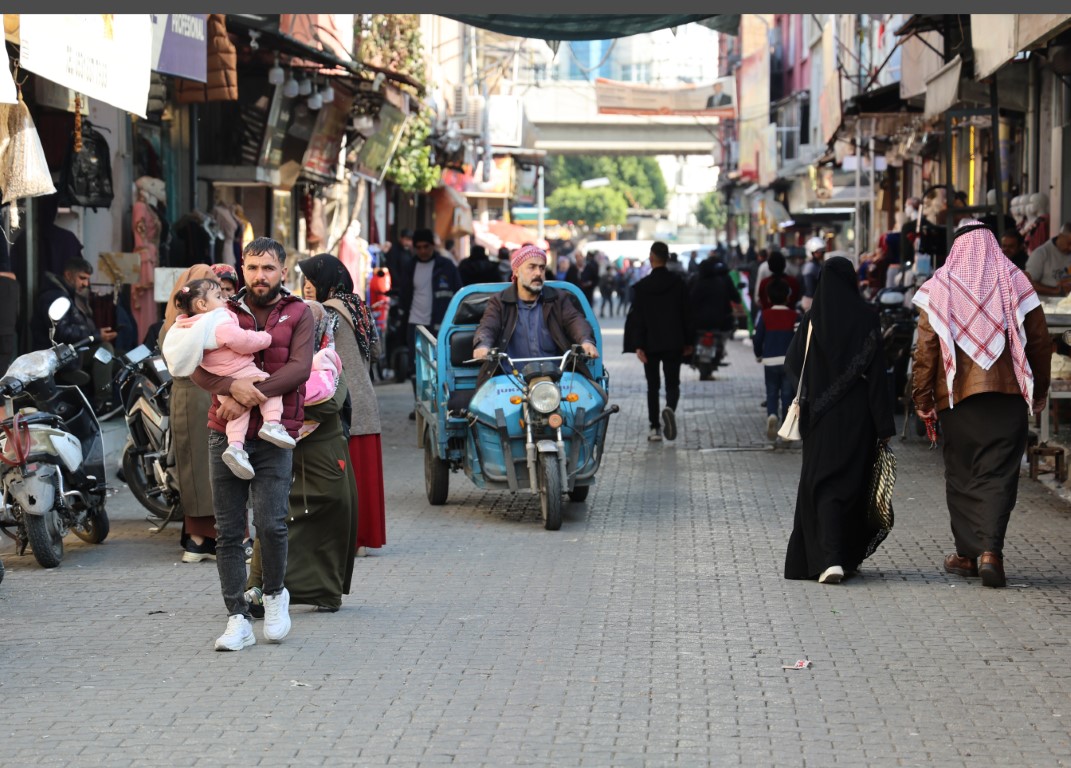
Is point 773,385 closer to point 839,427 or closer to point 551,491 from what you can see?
point 551,491

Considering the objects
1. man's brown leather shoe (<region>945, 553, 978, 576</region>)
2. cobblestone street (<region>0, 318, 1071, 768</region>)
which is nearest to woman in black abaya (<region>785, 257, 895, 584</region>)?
cobblestone street (<region>0, 318, 1071, 768</region>)

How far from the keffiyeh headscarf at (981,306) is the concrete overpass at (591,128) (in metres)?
56.4

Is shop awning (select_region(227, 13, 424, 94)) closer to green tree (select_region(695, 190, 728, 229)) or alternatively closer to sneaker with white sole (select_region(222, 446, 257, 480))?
sneaker with white sole (select_region(222, 446, 257, 480))

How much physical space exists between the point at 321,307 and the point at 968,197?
35.3ft

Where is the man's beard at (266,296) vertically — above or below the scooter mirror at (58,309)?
above

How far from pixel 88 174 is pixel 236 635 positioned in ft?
25.0

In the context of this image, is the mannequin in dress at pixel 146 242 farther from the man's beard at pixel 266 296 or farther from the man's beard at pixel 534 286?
the man's beard at pixel 266 296

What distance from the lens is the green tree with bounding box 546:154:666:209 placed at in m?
110

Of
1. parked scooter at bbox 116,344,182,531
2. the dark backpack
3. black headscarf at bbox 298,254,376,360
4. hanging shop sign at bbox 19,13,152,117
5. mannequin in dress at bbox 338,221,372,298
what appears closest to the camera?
black headscarf at bbox 298,254,376,360


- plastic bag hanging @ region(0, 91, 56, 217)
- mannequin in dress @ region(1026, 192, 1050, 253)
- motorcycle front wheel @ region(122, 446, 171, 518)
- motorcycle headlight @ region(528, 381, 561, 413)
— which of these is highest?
plastic bag hanging @ region(0, 91, 56, 217)

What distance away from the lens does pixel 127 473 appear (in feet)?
33.0

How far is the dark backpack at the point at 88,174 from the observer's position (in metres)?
13.2

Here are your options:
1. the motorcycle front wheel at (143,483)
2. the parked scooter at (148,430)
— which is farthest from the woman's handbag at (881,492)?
the motorcycle front wheel at (143,483)

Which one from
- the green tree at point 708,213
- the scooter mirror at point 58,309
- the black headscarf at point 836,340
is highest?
the green tree at point 708,213
